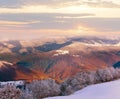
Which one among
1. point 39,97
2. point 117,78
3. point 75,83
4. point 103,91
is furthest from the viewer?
point 117,78

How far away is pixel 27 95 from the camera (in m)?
27.4

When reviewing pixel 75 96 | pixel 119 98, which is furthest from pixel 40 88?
pixel 119 98

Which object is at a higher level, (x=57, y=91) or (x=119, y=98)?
(x=119, y=98)

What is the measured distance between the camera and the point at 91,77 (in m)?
31.8

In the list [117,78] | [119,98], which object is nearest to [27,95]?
[119,98]

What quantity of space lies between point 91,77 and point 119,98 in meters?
7.48

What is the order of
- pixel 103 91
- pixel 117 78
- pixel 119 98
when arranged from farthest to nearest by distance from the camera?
pixel 117 78 → pixel 103 91 → pixel 119 98

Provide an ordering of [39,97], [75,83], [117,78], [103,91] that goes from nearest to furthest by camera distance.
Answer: [103,91] < [39,97] < [75,83] < [117,78]

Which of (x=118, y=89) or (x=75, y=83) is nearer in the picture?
(x=118, y=89)

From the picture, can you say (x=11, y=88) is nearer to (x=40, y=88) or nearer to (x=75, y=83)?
(x=40, y=88)

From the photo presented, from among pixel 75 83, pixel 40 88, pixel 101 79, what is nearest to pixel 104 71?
pixel 101 79

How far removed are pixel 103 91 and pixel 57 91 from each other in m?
4.88

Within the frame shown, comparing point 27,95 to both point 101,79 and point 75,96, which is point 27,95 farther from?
point 101,79

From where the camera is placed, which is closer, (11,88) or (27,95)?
(11,88)
